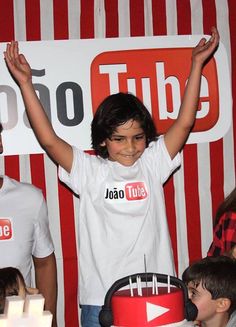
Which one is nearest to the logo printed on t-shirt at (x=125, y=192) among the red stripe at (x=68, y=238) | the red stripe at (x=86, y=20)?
the red stripe at (x=68, y=238)

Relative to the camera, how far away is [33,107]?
7.79 ft

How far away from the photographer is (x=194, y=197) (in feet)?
10.3

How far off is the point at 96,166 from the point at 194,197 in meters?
0.78

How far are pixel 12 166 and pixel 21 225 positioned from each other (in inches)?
21.0

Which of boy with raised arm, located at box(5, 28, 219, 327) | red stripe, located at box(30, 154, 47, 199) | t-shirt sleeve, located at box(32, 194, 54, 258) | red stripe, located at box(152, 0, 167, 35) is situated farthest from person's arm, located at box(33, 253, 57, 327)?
red stripe, located at box(152, 0, 167, 35)

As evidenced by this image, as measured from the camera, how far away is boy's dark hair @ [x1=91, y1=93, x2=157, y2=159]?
2.44 meters

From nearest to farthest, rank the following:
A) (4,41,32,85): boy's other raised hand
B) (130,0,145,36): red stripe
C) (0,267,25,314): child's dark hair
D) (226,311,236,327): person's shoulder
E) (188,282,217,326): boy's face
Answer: (0,267,25,314): child's dark hair → (226,311,236,327): person's shoulder → (188,282,217,326): boy's face → (4,41,32,85): boy's other raised hand → (130,0,145,36): red stripe

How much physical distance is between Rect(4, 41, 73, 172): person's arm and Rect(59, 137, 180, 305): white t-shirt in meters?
0.05

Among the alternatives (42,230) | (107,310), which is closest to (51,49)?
(42,230)

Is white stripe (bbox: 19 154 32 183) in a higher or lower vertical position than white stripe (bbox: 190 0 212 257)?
higher

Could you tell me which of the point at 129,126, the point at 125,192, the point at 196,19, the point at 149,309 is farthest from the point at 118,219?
the point at 149,309

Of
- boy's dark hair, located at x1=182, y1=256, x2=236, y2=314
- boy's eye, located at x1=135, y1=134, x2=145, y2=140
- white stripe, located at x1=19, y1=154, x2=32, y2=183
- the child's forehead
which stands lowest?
boy's dark hair, located at x1=182, y1=256, x2=236, y2=314

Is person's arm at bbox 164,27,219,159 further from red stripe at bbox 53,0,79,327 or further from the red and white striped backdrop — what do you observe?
red stripe at bbox 53,0,79,327

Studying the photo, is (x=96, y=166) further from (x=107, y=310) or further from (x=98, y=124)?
(x=107, y=310)
